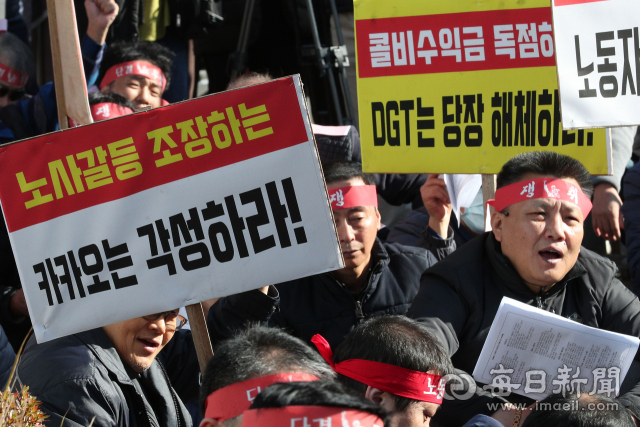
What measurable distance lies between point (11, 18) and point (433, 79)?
3.93 metres

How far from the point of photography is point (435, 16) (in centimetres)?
376

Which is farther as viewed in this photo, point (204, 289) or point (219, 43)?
point (219, 43)

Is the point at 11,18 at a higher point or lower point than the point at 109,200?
higher

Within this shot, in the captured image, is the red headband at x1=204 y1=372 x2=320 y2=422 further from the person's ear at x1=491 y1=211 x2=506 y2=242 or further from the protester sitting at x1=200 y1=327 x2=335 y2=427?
the person's ear at x1=491 y1=211 x2=506 y2=242

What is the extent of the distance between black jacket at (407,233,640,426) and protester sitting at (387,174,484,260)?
2.71ft

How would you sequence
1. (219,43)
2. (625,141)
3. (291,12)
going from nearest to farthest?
(625,141) → (291,12) → (219,43)

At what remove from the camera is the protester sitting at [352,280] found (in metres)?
3.64

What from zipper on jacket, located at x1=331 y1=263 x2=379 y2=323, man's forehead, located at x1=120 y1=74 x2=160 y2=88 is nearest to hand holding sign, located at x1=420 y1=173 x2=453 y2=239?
zipper on jacket, located at x1=331 y1=263 x2=379 y2=323

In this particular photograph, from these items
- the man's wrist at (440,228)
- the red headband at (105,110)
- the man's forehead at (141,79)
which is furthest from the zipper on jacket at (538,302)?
the man's forehead at (141,79)

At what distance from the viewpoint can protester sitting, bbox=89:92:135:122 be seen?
456 cm

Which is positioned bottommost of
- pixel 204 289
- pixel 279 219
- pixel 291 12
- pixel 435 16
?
pixel 204 289

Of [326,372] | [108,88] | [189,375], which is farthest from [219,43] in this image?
[326,372]

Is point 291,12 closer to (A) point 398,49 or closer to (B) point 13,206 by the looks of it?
(A) point 398,49

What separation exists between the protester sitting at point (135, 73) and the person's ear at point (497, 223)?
288 cm
